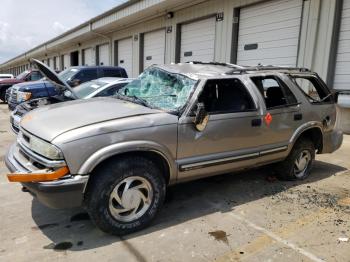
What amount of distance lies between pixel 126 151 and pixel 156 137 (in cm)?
37

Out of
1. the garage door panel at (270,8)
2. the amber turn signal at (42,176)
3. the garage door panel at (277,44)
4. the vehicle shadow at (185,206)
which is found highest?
the garage door panel at (270,8)

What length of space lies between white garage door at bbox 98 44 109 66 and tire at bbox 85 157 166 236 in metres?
20.4

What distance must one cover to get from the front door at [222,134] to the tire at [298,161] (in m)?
0.97

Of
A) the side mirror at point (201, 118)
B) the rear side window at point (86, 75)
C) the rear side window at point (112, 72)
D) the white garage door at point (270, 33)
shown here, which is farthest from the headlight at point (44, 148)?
the white garage door at point (270, 33)

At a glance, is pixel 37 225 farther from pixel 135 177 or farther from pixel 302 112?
pixel 302 112

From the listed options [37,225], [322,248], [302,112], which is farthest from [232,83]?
[37,225]

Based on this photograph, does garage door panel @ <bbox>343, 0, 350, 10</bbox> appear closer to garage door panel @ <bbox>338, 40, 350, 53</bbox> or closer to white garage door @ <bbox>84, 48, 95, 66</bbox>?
garage door panel @ <bbox>338, 40, 350, 53</bbox>

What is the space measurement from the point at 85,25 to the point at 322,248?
867 inches

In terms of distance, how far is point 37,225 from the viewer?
12.3 feet

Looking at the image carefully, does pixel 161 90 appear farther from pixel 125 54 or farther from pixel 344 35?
pixel 125 54

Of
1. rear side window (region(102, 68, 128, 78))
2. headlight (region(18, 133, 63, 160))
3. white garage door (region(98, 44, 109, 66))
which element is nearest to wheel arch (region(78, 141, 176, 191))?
headlight (region(18, 133, 63, 160))

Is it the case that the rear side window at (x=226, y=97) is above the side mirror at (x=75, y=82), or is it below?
above

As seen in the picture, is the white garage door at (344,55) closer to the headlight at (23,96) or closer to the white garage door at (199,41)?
the white garage door at (199,41)

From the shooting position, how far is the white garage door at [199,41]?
1348cm
